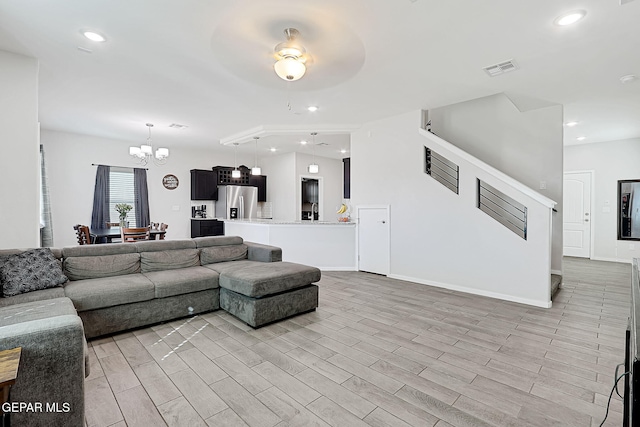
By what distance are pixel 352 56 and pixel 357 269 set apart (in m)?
3.85

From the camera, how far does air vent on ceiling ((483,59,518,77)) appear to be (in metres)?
3.28

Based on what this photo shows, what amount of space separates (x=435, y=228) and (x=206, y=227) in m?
5.76

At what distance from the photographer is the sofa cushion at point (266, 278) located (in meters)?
3.04

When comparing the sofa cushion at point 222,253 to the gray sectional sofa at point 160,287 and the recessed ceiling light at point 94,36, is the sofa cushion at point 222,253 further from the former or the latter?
the recessed ceiling light at point 94,36

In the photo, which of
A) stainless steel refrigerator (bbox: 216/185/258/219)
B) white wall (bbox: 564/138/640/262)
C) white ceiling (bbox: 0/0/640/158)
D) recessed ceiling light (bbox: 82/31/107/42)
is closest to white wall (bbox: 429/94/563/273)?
white ceiling (bbox: 0/0/640/158)

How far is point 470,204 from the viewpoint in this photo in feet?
14.5

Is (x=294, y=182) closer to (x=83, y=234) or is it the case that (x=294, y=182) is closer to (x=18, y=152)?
(x=83, y=234)

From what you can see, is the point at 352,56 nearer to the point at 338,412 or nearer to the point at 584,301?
the point at 338,412

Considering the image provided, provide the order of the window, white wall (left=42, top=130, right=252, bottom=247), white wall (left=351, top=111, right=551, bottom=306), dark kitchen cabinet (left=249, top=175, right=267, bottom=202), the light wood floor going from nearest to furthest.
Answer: the light wood floor < white wall (left=351, top=111, right=551, bottom=306) < white wall (left=42, top=130, right=252, bottom=247) < the window < dark kitchen cabinet (left=249, top=175, right=267, bottom=202)

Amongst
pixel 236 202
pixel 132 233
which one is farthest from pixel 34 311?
pixel 236 202

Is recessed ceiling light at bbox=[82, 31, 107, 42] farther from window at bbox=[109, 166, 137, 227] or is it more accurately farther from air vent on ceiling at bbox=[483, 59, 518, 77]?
window at bbox=[109, 166, 137, 227]

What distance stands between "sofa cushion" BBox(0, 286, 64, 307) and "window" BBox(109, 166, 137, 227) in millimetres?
4862

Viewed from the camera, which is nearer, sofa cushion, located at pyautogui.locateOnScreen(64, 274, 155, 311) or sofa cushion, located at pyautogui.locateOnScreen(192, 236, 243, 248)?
A: sofa cushion, located at pyautogui.locateOnScreen(64, 274, 155, 311)

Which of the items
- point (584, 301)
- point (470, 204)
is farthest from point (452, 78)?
point (584, 301)
